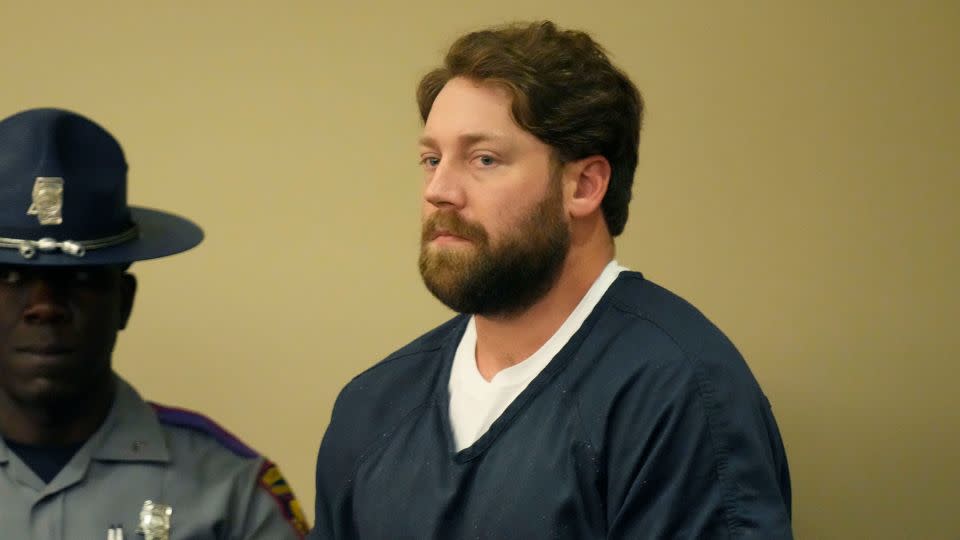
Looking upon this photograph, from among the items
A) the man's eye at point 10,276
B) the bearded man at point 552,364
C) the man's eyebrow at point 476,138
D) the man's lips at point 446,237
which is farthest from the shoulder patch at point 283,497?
the man's eyebrow at point 476,138

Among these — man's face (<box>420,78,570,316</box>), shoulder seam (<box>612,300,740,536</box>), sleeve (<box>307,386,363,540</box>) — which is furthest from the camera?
sleeve (<box>307,386,363,540</box>)

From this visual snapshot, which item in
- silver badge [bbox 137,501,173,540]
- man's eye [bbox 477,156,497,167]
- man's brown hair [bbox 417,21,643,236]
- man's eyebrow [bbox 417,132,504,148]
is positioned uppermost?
man's brown hair [bbox 417,21,643,236]

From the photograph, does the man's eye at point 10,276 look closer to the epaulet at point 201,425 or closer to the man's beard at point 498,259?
the epaulet at point 201,425

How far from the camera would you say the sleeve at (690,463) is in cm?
181

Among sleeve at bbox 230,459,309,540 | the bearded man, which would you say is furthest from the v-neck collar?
sleeve at bbox 230,459,309,540

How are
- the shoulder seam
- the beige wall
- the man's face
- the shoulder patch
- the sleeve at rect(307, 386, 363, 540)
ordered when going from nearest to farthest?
the shoulder seam, the man's face, the sleeve at rect(307, 386, 363, 540), the shoulder patch, the beige wall

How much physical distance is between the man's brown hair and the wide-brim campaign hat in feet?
1.87

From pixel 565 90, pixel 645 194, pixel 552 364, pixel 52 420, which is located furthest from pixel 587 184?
pixel 52 420

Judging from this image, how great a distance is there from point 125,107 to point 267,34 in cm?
31

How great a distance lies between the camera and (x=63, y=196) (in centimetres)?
226

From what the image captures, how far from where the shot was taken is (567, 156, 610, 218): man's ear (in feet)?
6.63

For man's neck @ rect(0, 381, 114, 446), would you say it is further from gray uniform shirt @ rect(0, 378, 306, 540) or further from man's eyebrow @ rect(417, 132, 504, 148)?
man's eyebrow @ rect(417, 132, 504, 148)

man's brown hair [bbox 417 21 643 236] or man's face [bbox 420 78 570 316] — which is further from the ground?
man's brown hair [bbox 417 21 643 236]

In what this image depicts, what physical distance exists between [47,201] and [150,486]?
0.47 meters
